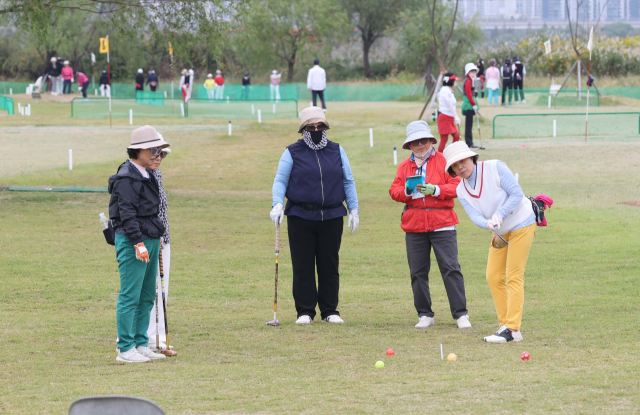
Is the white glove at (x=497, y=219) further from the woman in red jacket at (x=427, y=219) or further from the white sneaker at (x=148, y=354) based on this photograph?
the white sneaker at (x=148, y=354)

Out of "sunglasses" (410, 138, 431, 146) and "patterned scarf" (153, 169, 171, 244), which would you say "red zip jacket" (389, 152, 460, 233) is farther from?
"patterned scarf" (153, 169, 171, 244)

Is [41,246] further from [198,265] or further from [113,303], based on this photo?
[113,303]

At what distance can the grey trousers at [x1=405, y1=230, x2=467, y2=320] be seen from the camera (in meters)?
8.70

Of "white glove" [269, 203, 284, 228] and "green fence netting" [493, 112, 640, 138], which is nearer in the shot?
"white glove" [269, 203, 284, 228]

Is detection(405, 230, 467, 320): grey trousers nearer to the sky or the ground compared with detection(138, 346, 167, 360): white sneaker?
nearer to the sky

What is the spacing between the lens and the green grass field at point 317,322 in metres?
6.12

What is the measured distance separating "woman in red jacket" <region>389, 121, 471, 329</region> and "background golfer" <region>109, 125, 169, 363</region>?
98.9 inches

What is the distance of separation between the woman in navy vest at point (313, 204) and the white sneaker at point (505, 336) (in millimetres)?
1739

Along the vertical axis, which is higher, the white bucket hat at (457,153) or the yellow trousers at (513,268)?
the white bucket hat at (457,153)

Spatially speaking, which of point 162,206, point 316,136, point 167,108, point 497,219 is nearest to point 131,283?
point 162,206

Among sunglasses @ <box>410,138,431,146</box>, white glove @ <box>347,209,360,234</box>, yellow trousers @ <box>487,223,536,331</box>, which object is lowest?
yellow trousers @ <box>487,223,536,331</box>

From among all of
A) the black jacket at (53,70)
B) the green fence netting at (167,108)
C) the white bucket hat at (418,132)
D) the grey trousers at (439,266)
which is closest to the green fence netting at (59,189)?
the grey trousers at (439,266)

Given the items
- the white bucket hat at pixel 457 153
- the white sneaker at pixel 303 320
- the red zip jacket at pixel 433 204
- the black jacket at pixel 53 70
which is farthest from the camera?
the black jacket at pixel 53 70

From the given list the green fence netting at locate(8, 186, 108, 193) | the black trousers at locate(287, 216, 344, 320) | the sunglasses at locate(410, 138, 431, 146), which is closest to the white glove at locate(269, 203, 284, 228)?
the black trousers at locate(287, 216, 344, 320)
